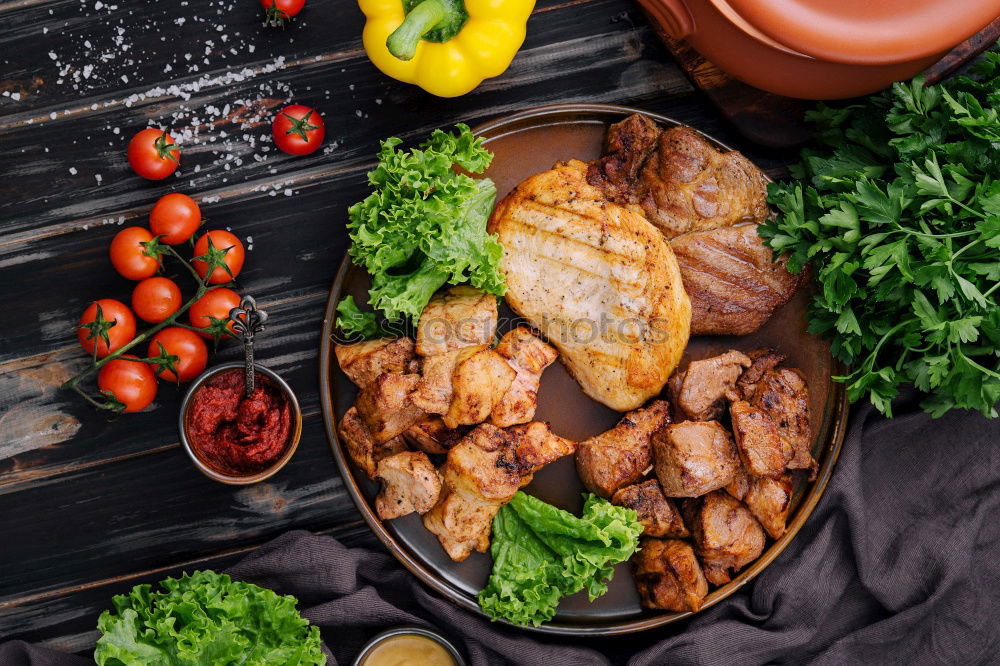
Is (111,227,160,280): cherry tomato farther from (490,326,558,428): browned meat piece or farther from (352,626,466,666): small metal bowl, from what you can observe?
(352,626,466,666): small metal bowl

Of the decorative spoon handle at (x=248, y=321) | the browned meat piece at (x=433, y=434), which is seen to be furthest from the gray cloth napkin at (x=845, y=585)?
the decorative spoon handle at (x=248, y=321)

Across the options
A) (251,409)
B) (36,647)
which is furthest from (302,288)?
(36,647)

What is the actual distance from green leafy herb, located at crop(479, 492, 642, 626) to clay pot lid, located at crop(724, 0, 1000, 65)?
1.86m

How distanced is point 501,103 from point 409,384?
138 cm

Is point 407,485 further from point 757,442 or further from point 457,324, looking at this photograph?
point 757,442

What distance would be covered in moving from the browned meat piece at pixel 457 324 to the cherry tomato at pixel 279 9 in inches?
57.9

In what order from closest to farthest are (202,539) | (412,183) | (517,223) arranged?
(412,183) → (517,223) → (202,539)

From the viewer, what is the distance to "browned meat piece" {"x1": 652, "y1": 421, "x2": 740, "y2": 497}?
2.92 meters

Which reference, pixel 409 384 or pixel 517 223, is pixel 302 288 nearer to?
pixel 409 384

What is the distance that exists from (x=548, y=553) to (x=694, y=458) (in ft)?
2.39

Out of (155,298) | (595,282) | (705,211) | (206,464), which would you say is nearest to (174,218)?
(155,298)

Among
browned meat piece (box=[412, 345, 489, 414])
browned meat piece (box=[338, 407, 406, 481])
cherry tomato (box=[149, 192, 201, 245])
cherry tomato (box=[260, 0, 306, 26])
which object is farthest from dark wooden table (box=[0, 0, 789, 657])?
browned meat piece (box=[412, 345, 489, 414])

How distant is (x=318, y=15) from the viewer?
3303mm

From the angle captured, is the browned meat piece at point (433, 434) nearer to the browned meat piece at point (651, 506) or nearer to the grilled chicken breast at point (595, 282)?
the grilled chicken breast at point (595, 282)
